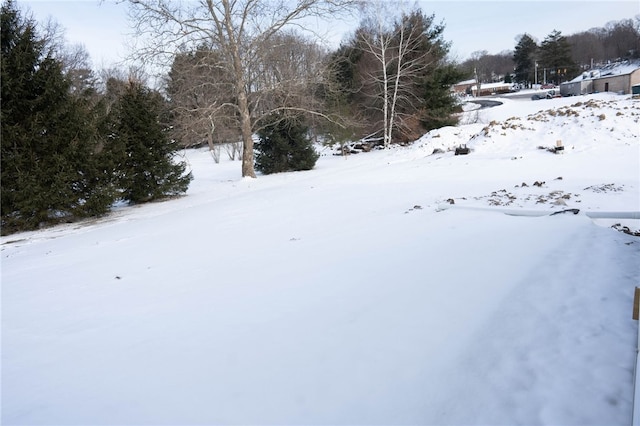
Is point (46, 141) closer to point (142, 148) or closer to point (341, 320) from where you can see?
point (142, 148)

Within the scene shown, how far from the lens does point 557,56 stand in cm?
7019

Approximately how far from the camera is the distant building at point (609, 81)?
42719 millimetres

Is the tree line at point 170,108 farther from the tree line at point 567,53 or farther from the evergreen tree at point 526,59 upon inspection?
the evergreen tree at point 526,59

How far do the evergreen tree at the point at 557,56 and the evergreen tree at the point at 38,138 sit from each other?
8237cm

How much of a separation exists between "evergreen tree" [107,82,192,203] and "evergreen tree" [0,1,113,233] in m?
1.30

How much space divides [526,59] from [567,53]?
10633 millimetres

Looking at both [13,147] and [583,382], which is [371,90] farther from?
[583,382]

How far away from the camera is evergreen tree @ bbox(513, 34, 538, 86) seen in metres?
79.6

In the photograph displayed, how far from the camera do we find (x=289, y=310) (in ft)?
11.0

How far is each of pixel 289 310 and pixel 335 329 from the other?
55cm

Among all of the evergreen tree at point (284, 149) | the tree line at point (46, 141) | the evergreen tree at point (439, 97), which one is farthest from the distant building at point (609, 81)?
the tree line at point (46, 141)

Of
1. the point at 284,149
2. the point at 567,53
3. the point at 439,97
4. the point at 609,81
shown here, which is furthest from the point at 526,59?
the point at 284,149

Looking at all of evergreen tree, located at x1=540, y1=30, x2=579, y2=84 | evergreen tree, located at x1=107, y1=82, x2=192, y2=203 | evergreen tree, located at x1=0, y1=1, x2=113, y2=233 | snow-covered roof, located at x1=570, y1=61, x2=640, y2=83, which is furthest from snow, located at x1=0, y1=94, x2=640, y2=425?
evergreen tree, located at x1=540, y1=30, x2=579, y2=84

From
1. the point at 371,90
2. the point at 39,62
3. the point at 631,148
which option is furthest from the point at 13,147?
the point at 371,90
